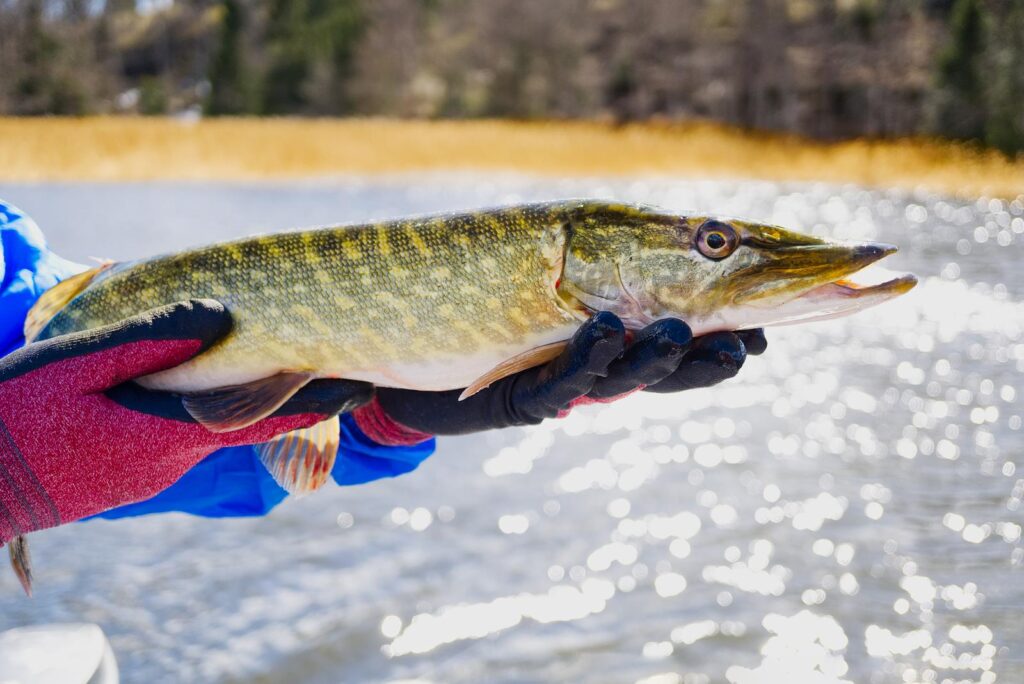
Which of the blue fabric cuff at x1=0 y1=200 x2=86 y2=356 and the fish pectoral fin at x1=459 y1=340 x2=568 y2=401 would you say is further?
the blue fabric cuff at x1=0 y1=200 x2=86 y2=356

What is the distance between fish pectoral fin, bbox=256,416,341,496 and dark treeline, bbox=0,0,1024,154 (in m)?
21.3

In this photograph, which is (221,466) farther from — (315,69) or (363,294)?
(315,69)

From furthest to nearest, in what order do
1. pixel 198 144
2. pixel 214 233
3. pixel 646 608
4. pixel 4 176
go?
1. pixel 198 144
2. pixel 4 176
3. pixel 214 233
4. pixel 646 608

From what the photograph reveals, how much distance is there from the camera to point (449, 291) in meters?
2.00

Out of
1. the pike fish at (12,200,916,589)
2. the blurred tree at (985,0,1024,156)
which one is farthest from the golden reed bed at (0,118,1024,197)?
the pike fish at (12,200,916,589)

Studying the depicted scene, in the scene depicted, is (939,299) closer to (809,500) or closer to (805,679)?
(809,500)

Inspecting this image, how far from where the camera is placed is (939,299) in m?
8.66

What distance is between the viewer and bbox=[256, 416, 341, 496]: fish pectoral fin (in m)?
2.25

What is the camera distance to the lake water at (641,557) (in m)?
3.44

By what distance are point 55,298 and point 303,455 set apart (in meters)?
0.73

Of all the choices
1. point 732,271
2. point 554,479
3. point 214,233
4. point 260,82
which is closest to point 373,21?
point 260,82

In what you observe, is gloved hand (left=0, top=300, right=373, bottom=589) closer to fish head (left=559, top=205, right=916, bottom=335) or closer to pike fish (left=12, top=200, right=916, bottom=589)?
pike fish (left=12, top=200, right=916, bottom=589)

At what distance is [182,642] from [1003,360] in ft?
19.9

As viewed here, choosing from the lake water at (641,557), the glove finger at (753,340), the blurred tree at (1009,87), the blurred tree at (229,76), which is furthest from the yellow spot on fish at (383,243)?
the blurred tree at (229,76)
